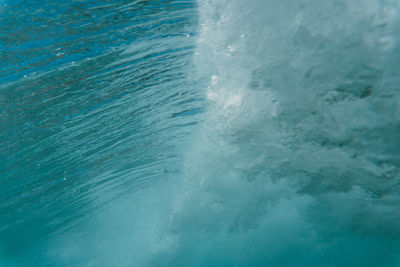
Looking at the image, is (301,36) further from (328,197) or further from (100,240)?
(100,240)

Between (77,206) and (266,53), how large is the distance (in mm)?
13356

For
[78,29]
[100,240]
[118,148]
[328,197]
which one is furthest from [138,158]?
[100,240]

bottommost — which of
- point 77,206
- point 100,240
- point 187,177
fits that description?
point 100,240

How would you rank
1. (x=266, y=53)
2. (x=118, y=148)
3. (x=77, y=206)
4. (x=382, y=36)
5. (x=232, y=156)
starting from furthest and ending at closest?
(x=77, y=206) → (x=118, y=148) → (x=232, y=156) → (x=266, y=53) → (x=382, y=36)

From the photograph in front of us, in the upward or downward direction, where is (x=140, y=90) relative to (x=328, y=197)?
upward

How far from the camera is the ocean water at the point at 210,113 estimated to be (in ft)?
15.4

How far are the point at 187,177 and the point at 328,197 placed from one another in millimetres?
6261

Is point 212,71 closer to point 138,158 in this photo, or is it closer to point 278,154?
point 278,154

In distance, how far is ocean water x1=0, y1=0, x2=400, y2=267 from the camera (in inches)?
184

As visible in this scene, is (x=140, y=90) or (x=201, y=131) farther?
(x=201, y=131)

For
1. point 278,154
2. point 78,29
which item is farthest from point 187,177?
point 78,29

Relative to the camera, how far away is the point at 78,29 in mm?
5449

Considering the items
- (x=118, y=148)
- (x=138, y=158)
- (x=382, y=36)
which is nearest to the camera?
(x=382, y=36)

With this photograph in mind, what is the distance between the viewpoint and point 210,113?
8.41 metres
